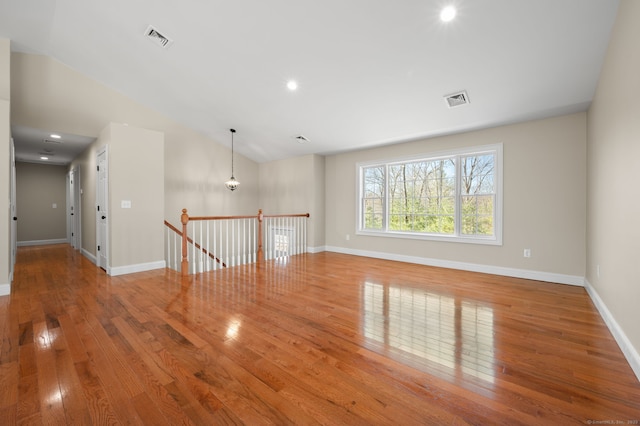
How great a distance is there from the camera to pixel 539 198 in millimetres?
4223

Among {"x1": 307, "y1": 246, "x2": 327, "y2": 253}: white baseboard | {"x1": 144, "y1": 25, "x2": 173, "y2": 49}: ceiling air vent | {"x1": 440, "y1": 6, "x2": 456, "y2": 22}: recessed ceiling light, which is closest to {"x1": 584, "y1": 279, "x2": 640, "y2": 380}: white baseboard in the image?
{"x1": 440, "y1": 6, "x2": 456, "y2": 22}: recessed ceiling light

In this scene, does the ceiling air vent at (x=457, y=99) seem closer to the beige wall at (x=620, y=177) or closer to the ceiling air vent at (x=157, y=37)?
the beige wall at (x=620, y=177)

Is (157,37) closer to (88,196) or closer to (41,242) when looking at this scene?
(88,196)

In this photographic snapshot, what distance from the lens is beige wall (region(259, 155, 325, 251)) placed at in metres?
6.89

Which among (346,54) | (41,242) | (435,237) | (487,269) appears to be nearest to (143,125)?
(346,54)

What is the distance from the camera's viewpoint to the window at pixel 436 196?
4.73 metres

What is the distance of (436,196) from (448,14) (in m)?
3.19

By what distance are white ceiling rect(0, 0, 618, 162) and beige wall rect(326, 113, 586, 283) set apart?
1.05ft

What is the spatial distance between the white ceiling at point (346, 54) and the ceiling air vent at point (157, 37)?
6 cm

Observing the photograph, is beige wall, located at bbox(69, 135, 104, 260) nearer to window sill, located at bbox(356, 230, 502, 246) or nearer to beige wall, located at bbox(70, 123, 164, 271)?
beige wall, located at bbox(70, 123, 164, 271)

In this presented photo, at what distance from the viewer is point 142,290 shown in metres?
3.77

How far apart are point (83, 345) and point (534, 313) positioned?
13.6ft

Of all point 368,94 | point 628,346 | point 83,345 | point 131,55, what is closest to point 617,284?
point 628,346

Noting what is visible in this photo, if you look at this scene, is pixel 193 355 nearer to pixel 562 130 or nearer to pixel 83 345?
pixel 83 345
